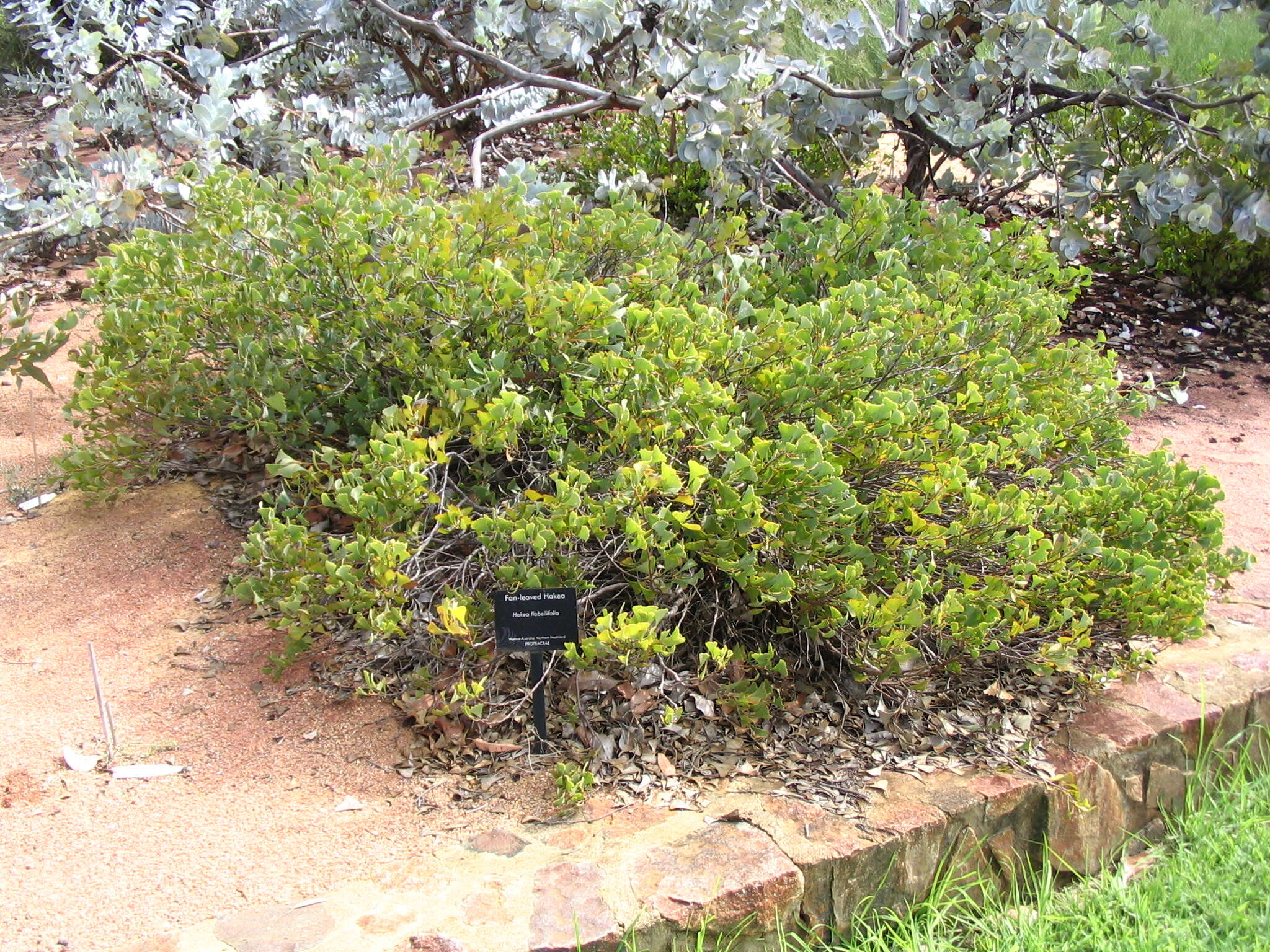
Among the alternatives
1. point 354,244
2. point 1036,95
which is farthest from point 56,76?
point 1036,95

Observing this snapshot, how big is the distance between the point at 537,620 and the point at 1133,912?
4.69 ft

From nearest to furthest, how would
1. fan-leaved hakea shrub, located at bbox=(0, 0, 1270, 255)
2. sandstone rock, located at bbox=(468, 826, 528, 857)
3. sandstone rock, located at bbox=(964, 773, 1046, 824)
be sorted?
sandstone rock, located at bbox=(468, 826, 528, 857) < sandstone rock, located at bbox=(964, 773, 1046, 824) < fan-leaved hakea shrub, located at bbox=(0, 0, 1270, 255)

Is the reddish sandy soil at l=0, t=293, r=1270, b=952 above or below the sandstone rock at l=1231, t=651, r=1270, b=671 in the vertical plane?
above

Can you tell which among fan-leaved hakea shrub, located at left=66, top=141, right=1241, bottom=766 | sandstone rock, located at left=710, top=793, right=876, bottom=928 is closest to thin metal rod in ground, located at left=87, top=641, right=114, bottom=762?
fan-leaved hakea shrub, located at left=66, top=141, right=1241, bottom=766

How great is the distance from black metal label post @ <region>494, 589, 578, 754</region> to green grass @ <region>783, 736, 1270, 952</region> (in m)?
0.76

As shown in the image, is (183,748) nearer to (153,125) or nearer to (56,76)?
(153,125)

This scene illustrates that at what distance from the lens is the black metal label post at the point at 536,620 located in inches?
92.9

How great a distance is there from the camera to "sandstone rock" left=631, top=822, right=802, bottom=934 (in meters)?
2.09

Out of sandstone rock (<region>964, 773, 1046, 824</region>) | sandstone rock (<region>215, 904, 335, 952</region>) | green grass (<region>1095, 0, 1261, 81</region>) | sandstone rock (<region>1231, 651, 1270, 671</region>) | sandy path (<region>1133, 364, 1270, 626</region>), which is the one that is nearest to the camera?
sandstone rock (<region>215, 904, 335, 952</region>)

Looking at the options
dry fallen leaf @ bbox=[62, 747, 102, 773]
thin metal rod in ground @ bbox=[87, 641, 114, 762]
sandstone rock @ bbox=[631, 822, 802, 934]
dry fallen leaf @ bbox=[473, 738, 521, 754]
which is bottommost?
sandstone rock @ bbox=[631, 822, 802, 934]

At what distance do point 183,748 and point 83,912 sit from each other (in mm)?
488

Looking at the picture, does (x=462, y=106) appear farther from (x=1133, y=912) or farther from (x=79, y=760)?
(x=1133, y=912)

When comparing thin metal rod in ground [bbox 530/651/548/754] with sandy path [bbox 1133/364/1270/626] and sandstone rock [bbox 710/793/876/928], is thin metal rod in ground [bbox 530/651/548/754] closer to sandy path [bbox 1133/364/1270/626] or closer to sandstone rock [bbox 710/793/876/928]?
sandstone rock [bbox 710/793/876/928]

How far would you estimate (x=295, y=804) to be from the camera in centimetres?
233
